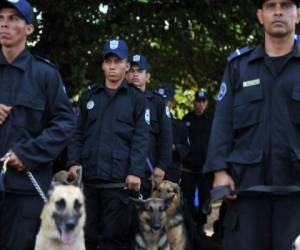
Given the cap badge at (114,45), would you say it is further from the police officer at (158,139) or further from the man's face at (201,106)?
the man's face at (201,106)

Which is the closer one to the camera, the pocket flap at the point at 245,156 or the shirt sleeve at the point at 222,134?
the pocket flap at the point at 245,156

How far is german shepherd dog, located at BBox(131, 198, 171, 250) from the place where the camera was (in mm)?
7684

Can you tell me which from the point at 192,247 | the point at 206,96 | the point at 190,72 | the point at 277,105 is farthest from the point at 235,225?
the point at 190,72

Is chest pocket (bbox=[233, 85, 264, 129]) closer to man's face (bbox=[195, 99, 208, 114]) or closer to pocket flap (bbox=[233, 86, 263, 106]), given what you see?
pocket flap (bbox=[233, 86, 263, 106])

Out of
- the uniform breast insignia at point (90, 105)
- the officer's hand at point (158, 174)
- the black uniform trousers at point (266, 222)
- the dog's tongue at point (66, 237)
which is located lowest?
the dog's tongue at point (66, 237)

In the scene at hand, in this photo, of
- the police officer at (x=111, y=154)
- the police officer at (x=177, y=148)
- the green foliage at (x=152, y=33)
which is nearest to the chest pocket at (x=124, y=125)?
the police officer at (x=111, y=154)

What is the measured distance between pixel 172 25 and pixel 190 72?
66.3 inches

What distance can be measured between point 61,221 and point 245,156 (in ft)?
4.46

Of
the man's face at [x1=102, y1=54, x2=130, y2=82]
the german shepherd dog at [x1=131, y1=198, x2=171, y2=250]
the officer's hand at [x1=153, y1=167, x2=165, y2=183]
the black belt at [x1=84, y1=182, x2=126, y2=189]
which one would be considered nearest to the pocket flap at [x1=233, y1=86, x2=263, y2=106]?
the black belt at [x1=84, y1=182, x2=126, y2=189]

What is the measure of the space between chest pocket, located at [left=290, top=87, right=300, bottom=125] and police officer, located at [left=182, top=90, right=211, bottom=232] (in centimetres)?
650

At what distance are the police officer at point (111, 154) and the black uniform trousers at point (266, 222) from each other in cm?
235

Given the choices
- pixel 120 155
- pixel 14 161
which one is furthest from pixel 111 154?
pixel 14 161

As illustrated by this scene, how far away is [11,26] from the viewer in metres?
4.59

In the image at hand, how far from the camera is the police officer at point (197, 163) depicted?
421 inches
